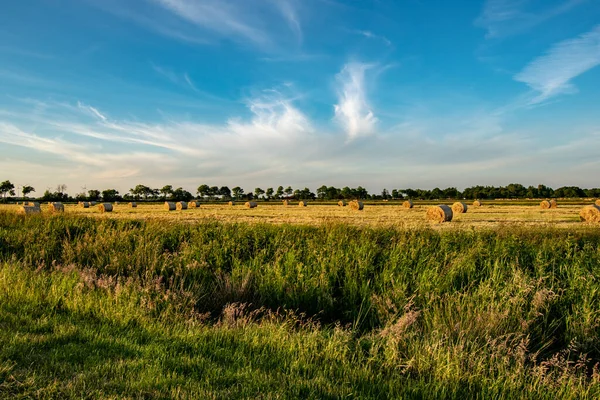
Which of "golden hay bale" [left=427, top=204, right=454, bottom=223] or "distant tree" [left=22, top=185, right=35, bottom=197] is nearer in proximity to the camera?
"golden hay bale" [left=427, top=204, right=454, bottom=223]

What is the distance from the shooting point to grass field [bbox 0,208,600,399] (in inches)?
158

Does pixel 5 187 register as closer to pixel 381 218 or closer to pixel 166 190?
pixel 166 190

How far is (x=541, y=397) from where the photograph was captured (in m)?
4.14

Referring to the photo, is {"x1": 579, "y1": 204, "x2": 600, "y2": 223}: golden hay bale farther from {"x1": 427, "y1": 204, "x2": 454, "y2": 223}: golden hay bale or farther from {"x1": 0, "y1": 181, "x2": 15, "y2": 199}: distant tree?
{"x1": 0, "y1": 181, "x2": 15, "y2": 199}: distant tree

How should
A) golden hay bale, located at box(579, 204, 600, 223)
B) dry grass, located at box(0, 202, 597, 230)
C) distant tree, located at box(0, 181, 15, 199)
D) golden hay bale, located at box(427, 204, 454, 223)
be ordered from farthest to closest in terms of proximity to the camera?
1. distant tree, located at box(0, 181, 15, 199)
2. golden hay bale, located at box(427, 204, 454, 223)
3. golden hay bale, located at box(579, 204, 600, 223)
4. dry grass, located at box(0, 202, 597, 230)

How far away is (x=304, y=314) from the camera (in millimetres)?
6699

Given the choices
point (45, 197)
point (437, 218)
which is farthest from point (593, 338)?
point (45, 197)

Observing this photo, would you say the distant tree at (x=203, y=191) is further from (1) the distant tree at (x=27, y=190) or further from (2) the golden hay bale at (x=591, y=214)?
(2) the golden hay bale at (x=591, y=214)

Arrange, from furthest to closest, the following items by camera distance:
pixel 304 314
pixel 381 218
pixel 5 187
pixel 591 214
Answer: pixel 5 187
pixel 591 214
pixel 381 218
pixel 304 314

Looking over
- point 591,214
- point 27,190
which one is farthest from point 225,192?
point 591,214

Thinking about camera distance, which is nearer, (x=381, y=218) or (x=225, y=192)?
(x=381, y=218)

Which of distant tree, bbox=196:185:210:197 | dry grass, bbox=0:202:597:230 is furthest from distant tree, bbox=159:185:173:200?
dry grass, bbox=0:202:597:230

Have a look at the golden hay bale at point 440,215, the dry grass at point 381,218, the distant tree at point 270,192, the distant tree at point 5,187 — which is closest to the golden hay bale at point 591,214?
the dry grass at point 381,218

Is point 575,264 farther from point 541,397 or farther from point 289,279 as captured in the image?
point 289,279
